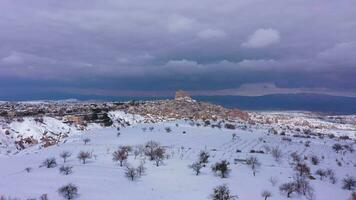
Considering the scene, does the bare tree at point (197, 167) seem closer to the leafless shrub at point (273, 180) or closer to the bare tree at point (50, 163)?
the leafless shrub at point (273, 180)

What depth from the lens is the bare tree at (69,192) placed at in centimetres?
1527

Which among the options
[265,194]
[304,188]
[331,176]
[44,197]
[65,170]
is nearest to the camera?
[44,197]

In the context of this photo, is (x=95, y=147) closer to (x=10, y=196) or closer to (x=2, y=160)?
(x=2, y=160)

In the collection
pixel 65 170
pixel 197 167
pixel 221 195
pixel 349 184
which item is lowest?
pixel 349 184

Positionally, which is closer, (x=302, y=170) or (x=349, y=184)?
(x=349, y=184)

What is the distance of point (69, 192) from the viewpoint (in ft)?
50.3

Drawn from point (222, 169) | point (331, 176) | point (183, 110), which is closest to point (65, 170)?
point (222, 169)

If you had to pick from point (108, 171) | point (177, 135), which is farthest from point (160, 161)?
point (177, 135)

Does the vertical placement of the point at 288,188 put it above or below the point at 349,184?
above

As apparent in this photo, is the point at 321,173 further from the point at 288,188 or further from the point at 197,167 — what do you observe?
the point at 197,167

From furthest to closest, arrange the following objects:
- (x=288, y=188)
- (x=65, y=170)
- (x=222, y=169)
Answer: (x=222, y=169) < (x=65, y=170) < (x=288, y=188)

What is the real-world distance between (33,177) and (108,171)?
3.21m

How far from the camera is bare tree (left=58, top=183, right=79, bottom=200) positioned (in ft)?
50.1

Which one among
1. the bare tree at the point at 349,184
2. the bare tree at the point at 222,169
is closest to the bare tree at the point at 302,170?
the bare tree at the point at 349,184
